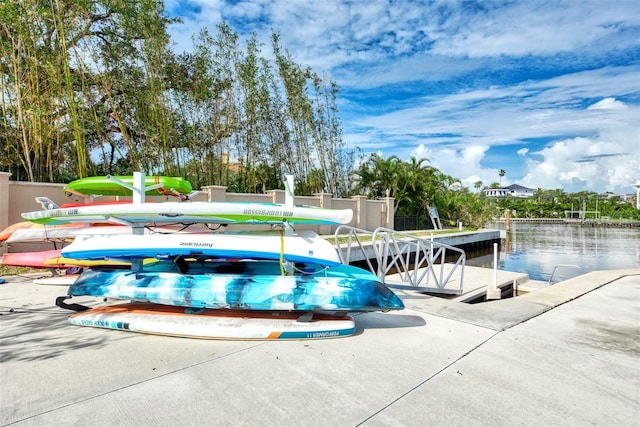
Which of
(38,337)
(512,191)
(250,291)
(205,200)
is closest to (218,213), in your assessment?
(250,291)

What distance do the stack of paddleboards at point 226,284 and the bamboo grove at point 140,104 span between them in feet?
28.0

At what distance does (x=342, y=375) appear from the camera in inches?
119

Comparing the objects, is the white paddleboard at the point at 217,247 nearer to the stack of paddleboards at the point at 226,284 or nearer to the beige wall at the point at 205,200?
the stack of paddleboards at the point at 226,284

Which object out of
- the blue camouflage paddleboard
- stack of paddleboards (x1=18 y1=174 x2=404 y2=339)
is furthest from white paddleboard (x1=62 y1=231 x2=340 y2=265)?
the blue camouflage paddleboard

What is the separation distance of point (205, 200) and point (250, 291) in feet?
35.2

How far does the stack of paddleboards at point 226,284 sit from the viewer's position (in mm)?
3973

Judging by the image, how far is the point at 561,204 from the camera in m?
77.9

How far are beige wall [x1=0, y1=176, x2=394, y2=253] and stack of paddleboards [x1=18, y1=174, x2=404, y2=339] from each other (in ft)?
19.3

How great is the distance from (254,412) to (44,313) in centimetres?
406

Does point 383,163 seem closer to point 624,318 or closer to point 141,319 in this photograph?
point 624,318

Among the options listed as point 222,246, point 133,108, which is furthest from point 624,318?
point 133,108

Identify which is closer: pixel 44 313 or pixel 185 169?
pixel 44 313

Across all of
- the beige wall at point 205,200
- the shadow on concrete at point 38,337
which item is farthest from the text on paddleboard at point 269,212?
the beige wall at point 205,200

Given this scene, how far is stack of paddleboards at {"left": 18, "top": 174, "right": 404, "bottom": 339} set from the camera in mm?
3973
